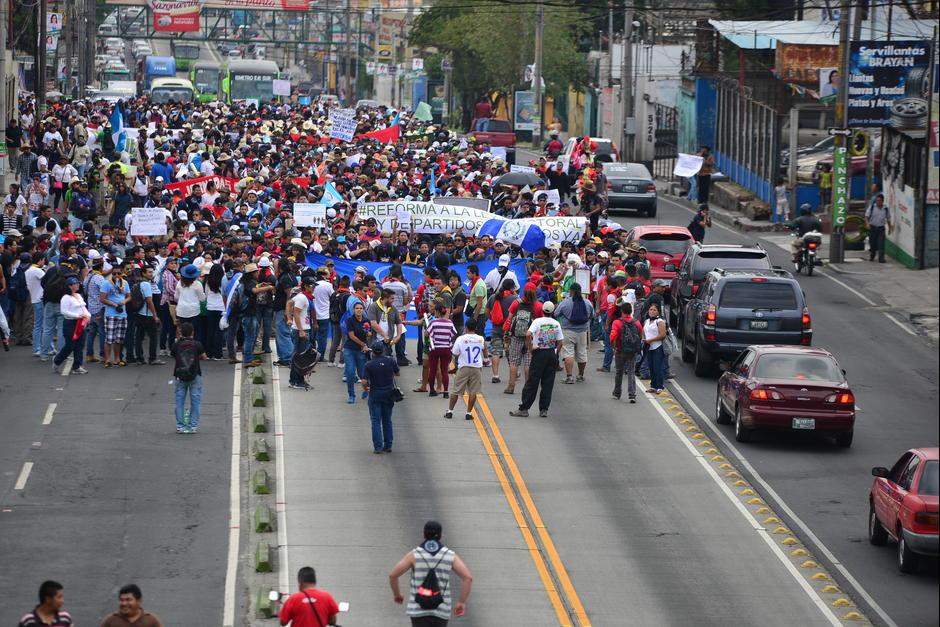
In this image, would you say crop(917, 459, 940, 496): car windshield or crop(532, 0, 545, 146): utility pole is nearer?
crop(917, 459, 940, 496): car windshield

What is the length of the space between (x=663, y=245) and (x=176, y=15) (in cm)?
7979

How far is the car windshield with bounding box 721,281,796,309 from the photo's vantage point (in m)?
28.0

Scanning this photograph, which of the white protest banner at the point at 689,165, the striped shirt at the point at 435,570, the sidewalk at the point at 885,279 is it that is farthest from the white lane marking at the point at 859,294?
the striped shirt at the point at 435,570

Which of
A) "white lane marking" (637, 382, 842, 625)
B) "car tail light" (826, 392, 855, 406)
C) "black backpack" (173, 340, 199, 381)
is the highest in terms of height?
"black backpack" (173, 340, 199, 381)

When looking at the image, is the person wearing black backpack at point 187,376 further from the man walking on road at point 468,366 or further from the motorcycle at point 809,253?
the motorcycle at point 809,253

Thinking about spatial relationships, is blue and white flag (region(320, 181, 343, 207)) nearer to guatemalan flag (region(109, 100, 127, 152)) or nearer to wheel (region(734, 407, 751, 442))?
guatemalan flag (region(109, 100, 127, 152))

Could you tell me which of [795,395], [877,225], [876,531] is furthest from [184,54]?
[876,531]

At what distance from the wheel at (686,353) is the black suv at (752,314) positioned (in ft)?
5.60

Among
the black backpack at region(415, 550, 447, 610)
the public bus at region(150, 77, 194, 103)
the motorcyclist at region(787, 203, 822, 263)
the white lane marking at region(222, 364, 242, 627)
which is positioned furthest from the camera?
the public bus at region(150, 77, 194, 103)

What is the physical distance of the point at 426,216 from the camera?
34531 mm

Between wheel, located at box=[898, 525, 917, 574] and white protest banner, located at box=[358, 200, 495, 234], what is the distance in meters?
17.2

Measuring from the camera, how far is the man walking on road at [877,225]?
4244cm

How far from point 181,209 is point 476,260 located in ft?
25.6

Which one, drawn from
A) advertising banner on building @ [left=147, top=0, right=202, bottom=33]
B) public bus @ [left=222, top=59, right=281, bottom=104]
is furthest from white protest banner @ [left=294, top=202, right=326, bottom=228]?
advertising banner on building @ [left=147, top=0, right=202, bottom=33]
